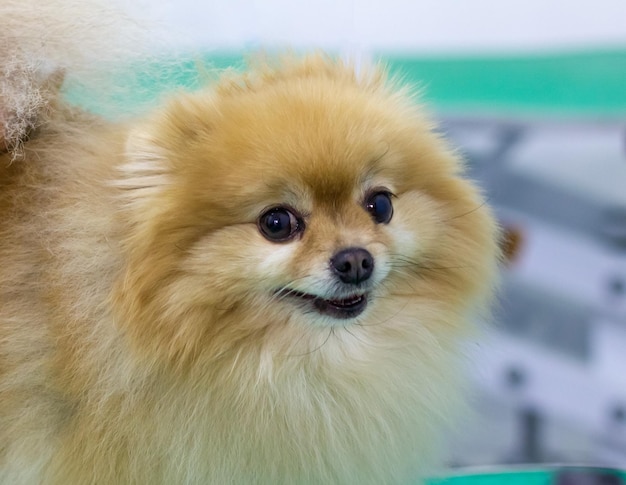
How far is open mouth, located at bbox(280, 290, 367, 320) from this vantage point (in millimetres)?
1028

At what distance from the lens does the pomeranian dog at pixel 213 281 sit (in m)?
1.00

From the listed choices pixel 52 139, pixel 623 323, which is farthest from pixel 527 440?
pixel 52 139

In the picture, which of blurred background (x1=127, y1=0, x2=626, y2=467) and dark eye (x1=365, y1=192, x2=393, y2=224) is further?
blurred background (x1=127, y1=0, x2=626, y2=467)

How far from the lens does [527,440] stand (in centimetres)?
226

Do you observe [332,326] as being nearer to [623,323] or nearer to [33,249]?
[33,249]

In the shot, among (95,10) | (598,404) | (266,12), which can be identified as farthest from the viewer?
(598,404)

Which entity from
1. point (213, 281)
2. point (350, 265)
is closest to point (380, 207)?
point (350, 265)

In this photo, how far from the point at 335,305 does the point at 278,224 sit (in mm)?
147

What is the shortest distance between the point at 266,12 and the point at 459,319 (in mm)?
739

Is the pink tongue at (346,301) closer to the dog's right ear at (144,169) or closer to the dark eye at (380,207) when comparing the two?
the dark eye at (380,207)

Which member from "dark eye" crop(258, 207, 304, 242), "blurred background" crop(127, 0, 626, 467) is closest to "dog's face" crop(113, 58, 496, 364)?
"dark eye" crop(258, 207, 304, 242)

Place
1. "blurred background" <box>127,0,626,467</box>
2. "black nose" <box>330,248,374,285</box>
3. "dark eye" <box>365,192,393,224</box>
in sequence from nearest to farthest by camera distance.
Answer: "black nose" <box>330,248,374,285</box> < "dark eye" <box>365,192,393,224</box> < "blurred background" <box>127,0,626,467</box>

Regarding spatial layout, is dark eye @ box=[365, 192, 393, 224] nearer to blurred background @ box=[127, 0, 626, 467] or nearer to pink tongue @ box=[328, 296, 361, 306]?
pink tongue @ box=[328, 296, 361, 306]

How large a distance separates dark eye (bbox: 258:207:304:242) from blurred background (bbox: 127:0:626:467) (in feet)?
2.74
